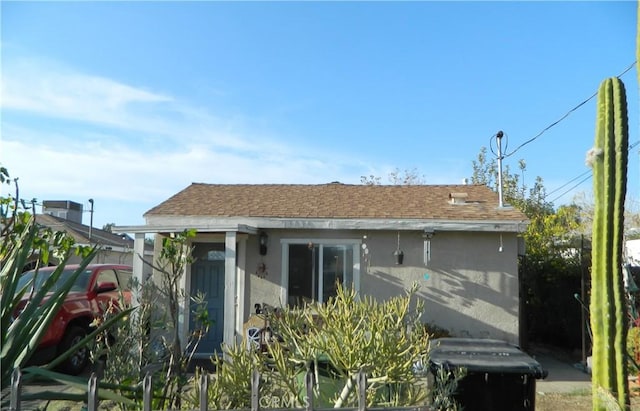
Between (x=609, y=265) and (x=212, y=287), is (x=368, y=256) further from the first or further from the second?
(x=609, y=265)

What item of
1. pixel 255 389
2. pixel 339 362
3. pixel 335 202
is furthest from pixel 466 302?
pixel 255 389

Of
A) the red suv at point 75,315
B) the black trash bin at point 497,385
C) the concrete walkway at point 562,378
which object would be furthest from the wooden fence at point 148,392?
the concrete walkway at point 562,378

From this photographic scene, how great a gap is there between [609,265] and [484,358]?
80.7 inches

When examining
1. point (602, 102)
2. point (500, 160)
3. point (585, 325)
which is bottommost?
point (585, 325)

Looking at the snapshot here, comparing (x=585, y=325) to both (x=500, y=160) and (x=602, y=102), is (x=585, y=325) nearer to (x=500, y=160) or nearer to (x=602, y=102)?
(x=500, y=160)

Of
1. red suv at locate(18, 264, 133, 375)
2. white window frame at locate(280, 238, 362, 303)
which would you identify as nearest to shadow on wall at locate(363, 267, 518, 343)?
white window frame at locate(280, 238, 362, 303)

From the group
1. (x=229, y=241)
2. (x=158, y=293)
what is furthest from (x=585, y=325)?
(x=158, y=293)

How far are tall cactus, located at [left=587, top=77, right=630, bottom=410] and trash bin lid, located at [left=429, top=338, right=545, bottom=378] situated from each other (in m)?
1.29

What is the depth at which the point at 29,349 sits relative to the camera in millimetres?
3316

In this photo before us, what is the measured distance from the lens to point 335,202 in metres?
12.0

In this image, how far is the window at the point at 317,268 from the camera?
1070 centimetres

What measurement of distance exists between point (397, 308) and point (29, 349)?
239cm

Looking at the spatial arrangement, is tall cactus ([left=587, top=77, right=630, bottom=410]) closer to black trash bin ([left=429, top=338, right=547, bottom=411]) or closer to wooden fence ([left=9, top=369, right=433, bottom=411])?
black trash bin ([left=429, top=338, right=547, bottom=411])

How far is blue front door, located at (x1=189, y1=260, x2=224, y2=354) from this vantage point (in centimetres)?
1127
